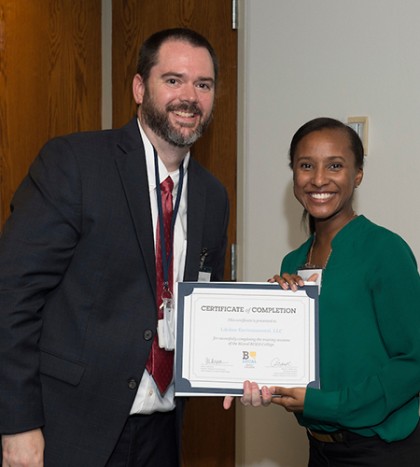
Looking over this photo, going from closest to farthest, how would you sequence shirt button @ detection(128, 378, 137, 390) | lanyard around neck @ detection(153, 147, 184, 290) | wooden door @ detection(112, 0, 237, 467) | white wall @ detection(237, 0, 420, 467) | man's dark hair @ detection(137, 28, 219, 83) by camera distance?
shirt button @ detection(128, 378, 137, 390) < lanyard around neck @ detection(153, 147, 184, 290) < man's dark hair @ detection(137, 28, 219, 83) < white wall @ detection(237, 0, 420, 467) < wooden door @ detection(112, 0, 237, 467)

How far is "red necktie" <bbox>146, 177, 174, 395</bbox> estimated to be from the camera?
2055mm

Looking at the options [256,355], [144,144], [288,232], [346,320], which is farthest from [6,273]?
[288,232]

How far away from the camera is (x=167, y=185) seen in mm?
2184

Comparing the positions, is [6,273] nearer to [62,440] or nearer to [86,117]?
[62,440]

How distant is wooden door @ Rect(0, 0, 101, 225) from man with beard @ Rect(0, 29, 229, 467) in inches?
35.9

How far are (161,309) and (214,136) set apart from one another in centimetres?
145

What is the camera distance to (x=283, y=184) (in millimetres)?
3127

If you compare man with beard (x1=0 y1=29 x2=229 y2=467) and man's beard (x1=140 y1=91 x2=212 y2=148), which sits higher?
man's beard (x1=140 y1=91 x2=212 y2=148)

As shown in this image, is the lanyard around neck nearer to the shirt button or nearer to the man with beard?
the man with beard

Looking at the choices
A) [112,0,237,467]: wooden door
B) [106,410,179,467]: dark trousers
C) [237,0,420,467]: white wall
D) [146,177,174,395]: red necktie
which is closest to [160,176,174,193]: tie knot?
[146,177,174,395]: red necktie

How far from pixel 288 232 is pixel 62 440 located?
1.56m

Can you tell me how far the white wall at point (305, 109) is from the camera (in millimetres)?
2721
